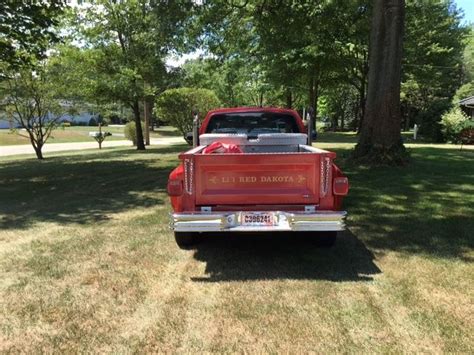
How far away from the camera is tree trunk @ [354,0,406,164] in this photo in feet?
36.2

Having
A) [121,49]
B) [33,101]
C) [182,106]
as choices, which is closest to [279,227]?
[33,101]

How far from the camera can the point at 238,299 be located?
4094 mm

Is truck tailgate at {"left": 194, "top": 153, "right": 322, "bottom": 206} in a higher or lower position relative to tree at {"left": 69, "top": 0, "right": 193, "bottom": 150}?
lower

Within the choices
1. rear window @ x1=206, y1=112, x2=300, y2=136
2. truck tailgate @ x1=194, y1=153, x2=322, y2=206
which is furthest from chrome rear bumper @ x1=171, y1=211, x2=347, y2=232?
rear window @ x1=206, y1=112, x2=300, y2=136

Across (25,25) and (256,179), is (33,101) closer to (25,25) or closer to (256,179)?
(25,25)

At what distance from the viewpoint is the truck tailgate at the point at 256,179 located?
4676mm

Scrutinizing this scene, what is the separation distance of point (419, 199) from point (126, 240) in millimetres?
4914

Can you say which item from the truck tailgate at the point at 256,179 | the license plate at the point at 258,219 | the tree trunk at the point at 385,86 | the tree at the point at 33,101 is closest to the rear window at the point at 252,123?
the truck tailgate at the point at 256,179

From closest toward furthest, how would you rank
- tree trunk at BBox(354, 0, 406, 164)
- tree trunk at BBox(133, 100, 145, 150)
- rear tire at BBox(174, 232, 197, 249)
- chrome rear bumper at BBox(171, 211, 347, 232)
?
chrome rear bumper at BBox(171, 211, 347, 232) → rear tire at BBox(174, 232, 197, 249) → tree trunk at BBox(354, 0, 406, 164) → tree trunk at BBox(133, 100, 145, 150)

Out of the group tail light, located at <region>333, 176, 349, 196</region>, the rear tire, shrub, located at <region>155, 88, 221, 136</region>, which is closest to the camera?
tail light, located at <region>333, 176, 349, 196</region>

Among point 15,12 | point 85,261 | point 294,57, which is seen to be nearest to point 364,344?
point 85,261

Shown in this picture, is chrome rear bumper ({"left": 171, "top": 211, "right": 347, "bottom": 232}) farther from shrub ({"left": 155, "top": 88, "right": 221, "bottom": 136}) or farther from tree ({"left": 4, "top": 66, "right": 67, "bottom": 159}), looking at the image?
shrub ({"left": 155, "top": 88, "right": 221, "bottom": 136})

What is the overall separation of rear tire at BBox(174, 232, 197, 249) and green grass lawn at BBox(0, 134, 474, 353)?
0.38 ft

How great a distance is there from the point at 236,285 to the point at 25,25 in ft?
34.4
